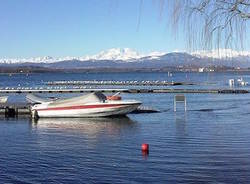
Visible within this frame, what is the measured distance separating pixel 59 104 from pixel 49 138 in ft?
40.0

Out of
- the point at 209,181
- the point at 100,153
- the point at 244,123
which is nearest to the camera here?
the point at 209,181

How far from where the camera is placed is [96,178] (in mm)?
14484

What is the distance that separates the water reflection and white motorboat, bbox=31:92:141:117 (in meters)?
0.66

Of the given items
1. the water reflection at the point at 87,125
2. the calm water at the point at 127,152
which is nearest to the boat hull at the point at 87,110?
the water reflection at the point at 87,125

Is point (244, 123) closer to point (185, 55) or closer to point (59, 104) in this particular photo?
point (59, 104)


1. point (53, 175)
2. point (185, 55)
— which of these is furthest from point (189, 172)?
point (185, 55)

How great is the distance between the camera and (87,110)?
3591 cm

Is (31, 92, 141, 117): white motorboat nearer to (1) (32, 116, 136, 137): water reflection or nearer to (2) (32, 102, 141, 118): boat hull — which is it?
(2) (32, 102, 141, 118): boat hull

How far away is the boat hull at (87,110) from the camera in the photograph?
118 ft

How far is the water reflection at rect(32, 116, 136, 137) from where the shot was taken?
28.2 m

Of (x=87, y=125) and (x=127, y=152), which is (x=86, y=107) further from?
(x=127, y=152)

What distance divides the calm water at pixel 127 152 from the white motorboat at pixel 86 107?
3458 mm

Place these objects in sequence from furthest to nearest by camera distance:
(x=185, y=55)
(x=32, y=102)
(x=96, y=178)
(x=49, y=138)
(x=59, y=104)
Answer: (x=32, y=102) < (x=59, y=104) < (x=49, y=138) < (x=96, y=178) < (x=185, y=55)

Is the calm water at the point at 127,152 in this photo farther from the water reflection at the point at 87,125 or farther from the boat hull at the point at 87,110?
the boat hull at the point at 87,110
